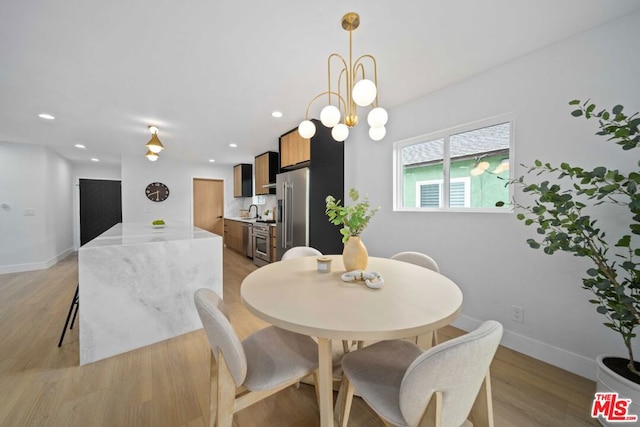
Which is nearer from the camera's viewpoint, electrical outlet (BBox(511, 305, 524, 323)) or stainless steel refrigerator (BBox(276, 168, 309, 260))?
electrical outlet (BBox(511, 305, 524, 323))

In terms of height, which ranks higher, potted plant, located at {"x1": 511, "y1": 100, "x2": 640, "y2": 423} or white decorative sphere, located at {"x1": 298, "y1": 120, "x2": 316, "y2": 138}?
white decorative sphere, located at {"x1": 298, "y1": 120, "x2": 316, "y2": 138}

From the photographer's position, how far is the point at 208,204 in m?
6.59

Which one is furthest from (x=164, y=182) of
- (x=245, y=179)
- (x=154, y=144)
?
(x=154, y=144)

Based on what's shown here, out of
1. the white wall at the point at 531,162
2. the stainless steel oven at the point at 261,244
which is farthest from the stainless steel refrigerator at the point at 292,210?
the white wall at the point at 531,162

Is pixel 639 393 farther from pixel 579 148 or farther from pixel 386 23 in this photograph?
pixel 386 23

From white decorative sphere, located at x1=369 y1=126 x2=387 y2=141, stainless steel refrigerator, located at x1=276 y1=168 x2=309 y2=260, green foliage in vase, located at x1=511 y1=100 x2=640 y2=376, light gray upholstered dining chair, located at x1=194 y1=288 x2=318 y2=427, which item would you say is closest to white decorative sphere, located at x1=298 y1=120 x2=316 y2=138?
white decorative sphere, located at x1=369 y1=126 x2=387 y2=141

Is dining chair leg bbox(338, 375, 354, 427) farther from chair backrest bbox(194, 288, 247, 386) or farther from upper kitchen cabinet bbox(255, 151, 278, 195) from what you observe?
upper kitchen cabinet bbox(255, 151, 278, 195)

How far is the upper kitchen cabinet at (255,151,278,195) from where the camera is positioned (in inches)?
193

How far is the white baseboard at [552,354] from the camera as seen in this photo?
5.33ft

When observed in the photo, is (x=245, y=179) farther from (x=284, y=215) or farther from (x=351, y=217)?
(x=351, y=217)

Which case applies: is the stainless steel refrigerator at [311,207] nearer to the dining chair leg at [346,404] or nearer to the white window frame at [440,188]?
the white window frame at [440,188]

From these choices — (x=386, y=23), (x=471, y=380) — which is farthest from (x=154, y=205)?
(x=471, y=380)

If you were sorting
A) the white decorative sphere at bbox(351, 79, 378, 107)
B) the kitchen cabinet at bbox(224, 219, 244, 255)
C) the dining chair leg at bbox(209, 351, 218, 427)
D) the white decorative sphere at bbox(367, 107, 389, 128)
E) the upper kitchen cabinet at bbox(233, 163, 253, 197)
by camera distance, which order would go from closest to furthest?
the dining chair leg at bbox(209, 351, 218, 427)
the white decorative sphere at bbox(351, 79, 378, 107)
the white decorative sphere at bbox(367, 107, 389, 128)
the kitchen cabinet at bbox(224, 219, 244, 255)
the upper kitchen cabinet at bbox(233, 163, 253, 197)

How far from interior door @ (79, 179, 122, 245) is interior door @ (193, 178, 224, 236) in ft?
7.18
